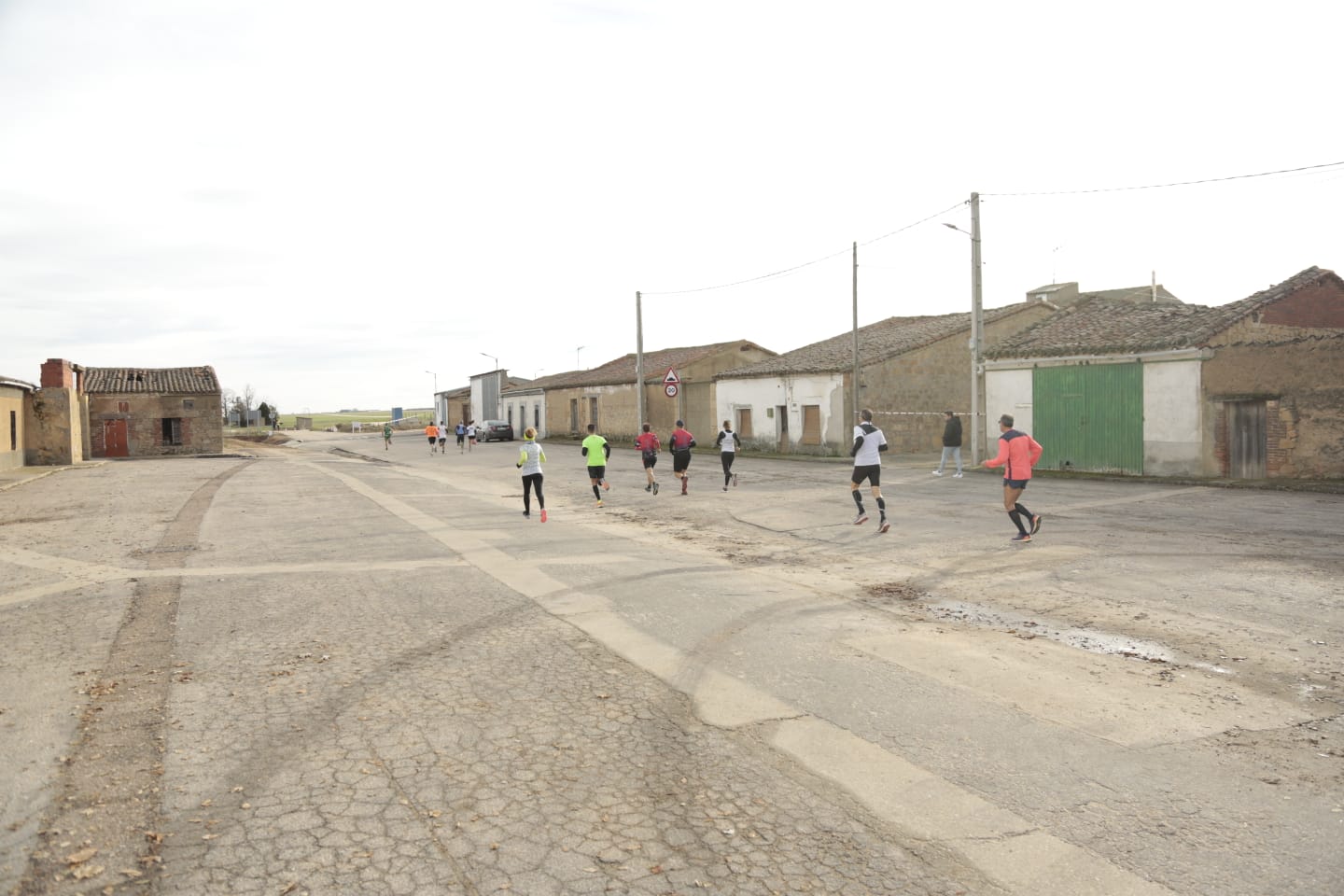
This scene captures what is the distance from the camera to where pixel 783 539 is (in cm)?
1221

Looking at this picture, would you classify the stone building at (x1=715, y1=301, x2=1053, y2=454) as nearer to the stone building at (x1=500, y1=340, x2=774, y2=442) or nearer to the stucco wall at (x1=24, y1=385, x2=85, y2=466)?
the stone building at (x1=500, y1=340, x2=774, y2=442)

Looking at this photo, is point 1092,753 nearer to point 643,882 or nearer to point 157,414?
point 643,882

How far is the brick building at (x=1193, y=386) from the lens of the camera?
18.7 meters

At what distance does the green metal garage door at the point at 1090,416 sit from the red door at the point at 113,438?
136 feet

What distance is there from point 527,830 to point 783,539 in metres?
8.75

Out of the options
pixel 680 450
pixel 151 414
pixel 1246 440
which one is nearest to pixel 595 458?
pixel 680 450

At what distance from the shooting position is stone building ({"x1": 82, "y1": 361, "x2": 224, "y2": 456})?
44469 mm

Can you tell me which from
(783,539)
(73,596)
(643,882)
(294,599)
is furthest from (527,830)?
(783,539)

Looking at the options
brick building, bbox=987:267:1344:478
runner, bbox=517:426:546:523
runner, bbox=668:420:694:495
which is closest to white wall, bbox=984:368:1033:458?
brick building, bbox=987:267:1344:478

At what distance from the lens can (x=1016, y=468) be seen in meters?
11.6

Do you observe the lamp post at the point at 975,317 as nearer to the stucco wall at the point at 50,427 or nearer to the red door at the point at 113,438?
the stucco wall at the point at 50,427

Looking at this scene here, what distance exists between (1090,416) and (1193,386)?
273 cm

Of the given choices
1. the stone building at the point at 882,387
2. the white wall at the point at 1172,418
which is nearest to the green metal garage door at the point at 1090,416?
the white wall at the point at 1172,418

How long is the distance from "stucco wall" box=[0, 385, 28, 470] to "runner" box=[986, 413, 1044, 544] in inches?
1226
